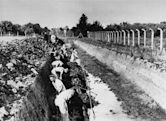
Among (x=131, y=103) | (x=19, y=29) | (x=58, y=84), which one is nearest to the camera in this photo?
(x=131, y=103)

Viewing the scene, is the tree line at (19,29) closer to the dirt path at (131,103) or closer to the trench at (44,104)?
the dirt path at (131,103)

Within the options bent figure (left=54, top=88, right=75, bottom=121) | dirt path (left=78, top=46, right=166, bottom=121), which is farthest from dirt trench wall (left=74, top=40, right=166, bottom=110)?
bent figure (left=54, top=88, right=75, bottom=121)

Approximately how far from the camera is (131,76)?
1415cm

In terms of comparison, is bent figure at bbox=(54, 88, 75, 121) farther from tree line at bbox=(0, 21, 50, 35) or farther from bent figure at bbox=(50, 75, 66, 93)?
tree line at bbox=(0, 21, 50, 35)

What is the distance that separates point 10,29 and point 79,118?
92435 mm

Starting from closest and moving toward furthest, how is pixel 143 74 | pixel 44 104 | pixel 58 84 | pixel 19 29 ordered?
pixel 44 104 < pixel 143 74 < pixel 58 84 < pixel 19 29

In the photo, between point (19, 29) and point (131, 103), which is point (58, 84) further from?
point (19, 29)

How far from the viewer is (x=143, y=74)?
12.2m

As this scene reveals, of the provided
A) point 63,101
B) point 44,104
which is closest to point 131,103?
point 63,101

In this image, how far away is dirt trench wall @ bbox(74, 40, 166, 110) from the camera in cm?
A: 1002

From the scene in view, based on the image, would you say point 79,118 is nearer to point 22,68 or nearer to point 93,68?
point 22,68

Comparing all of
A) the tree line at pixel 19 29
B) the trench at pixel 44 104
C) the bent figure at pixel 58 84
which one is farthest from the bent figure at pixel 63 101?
the tree line at pixel 19 29

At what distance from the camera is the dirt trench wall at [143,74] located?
32.9ft

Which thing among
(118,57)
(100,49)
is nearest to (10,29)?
(100,49)
